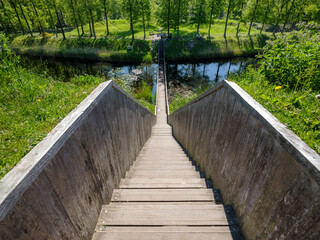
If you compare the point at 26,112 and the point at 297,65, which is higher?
the point at 297,65

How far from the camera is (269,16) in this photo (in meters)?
27.0

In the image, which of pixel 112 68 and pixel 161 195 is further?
pixel 112 68

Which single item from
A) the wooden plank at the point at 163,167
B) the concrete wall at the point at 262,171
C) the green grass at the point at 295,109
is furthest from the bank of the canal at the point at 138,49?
the concrete wall at the point at 262,171

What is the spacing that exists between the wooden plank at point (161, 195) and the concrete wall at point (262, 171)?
11.0 inches

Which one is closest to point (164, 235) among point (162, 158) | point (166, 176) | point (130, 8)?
point (166, 176)

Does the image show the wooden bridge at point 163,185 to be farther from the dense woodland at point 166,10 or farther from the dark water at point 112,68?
the dense woodland at point 166,10

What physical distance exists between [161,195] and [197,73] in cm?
2004

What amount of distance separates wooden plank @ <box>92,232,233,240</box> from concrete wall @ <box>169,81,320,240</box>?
0.27m

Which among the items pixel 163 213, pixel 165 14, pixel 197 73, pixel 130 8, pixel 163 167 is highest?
pixel 130 8

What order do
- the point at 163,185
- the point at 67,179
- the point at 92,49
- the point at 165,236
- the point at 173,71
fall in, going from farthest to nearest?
the point at 92,49
the point at 173,71
the point at 163,185
the point at 165,236
the point at 67,179

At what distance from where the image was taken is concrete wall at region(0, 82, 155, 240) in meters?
0.99

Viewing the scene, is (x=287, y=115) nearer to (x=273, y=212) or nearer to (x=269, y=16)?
(x=273, y=212)

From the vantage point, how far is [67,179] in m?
1.46

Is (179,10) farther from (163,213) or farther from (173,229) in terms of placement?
(173,229)
